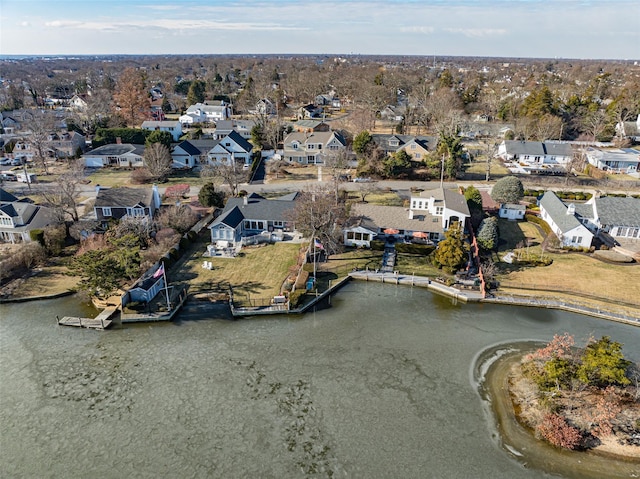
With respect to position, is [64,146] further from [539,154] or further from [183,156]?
[539,154]

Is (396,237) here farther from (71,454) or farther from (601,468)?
(71,454)

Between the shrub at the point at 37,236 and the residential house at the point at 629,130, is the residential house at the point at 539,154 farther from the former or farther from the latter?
the shrub at the point at 37,236

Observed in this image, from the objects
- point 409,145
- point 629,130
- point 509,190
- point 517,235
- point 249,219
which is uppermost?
point 629,130

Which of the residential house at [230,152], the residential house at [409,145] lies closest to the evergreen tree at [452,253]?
the residential house at [409,145]

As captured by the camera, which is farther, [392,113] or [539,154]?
[392,113]

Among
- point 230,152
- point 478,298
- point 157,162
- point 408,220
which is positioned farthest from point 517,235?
point 157,162
